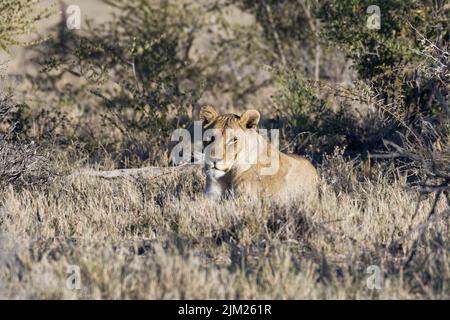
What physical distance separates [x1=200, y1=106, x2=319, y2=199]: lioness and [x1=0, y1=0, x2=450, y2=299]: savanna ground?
0.34 metres

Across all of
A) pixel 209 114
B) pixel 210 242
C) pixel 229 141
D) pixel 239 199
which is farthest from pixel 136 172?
pixel 210 242

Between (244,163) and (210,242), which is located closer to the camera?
(210,242)

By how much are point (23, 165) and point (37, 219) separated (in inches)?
64.8

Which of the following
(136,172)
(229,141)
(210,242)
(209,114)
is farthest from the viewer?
(136,172)

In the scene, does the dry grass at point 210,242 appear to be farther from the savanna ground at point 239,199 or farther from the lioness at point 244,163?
the lioness at point 244,163

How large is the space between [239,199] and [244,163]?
0.47 metres

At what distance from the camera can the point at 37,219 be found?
26.4 ft

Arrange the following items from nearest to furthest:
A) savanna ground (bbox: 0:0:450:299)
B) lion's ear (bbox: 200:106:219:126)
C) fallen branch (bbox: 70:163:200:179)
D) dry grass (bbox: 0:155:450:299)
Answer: dry grass (bbox: 0:155:450:299) < savanna ground (bbox: 0:0:450:299) < lion's ear (bbox: 200:106:219:126) < fallen branch (bbox: 70:163:200:179)

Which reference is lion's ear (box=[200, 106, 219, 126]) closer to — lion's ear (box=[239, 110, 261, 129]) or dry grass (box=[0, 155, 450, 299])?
lion's ear (box=[239, 110, 261, 129])

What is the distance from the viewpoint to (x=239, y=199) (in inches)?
316

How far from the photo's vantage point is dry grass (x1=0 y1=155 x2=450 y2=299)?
Answer: 228 inches

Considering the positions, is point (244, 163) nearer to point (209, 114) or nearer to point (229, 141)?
point (229, 141)

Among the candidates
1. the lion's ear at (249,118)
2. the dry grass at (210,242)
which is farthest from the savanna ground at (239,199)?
the lion's ear at (249,118)

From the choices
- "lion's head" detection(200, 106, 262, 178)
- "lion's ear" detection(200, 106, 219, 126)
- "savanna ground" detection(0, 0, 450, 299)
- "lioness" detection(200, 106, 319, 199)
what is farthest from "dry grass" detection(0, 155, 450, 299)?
"lion's ear" detection(200, 106, 219, 126)
